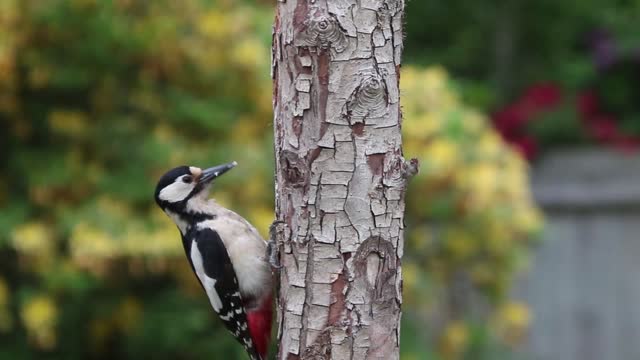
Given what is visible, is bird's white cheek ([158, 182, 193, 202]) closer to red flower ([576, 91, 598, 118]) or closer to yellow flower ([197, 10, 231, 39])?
yellow flower ([197, 10, 231, 39])

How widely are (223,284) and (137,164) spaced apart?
Result: 157cm

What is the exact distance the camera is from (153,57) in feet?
18.4

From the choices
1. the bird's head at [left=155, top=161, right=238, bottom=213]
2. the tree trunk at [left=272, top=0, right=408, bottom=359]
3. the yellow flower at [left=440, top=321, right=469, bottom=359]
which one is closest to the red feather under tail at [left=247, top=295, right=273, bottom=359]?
the bird's head at [left=155, top=161, right=238, bottom=213]

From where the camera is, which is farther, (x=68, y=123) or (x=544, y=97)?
(x=544, y=97)

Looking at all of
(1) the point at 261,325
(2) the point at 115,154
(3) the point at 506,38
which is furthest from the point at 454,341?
(3) the point at 506,38

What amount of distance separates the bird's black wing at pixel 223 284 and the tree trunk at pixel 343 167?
95 cm

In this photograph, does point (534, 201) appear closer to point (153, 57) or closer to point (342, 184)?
point (153, 57)

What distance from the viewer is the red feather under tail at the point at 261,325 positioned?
4.02 meters

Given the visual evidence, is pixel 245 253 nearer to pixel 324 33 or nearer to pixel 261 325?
pixel 261 325

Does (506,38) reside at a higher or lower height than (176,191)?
higher

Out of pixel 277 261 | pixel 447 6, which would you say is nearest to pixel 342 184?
pixel 277 261

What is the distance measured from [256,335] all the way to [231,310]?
0.13m

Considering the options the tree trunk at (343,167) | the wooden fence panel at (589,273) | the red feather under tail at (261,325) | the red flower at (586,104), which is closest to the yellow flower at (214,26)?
the red feather under tail at (261,325)

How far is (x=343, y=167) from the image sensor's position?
303cm
